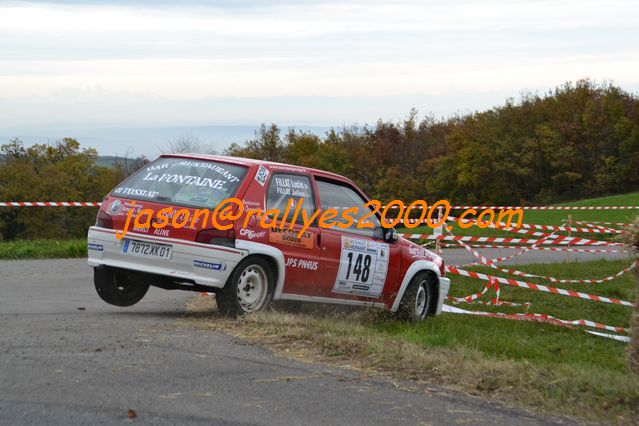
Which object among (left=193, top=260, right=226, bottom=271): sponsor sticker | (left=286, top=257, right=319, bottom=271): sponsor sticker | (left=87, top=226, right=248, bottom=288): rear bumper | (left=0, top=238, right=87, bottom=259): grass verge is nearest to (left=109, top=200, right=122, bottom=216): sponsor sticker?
(left=87, top=226, right=248, bottom=288): rear bumper

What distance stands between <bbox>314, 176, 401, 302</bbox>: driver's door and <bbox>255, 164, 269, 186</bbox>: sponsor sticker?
30.3 inches

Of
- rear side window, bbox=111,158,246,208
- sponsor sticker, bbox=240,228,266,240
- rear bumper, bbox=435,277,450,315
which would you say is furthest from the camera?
rear bumper, bbox=435,277,450,315

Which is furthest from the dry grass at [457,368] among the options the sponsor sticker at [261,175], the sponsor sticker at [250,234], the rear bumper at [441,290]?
the rear bumper at [441,290]

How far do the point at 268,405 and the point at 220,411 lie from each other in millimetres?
296

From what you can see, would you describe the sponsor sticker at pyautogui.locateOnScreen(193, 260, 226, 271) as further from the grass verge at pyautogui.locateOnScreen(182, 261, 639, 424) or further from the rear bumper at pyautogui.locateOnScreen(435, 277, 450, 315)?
the rear bumper at pyautogui.locateOnScreen(435, 277, 450, 315)

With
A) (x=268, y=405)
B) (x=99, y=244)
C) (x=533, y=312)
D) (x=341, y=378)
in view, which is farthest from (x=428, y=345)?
(x=533, y=312)

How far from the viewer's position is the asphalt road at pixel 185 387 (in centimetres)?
496

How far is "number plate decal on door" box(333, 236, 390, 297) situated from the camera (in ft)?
31.8

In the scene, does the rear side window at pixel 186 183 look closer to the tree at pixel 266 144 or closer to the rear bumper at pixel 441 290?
the rear bumper at pixel 441 290

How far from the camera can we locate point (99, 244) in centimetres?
901

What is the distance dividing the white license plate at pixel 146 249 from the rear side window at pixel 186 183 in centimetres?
43

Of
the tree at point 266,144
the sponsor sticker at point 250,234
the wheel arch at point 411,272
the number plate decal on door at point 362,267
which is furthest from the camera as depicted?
the tree at point 266,144

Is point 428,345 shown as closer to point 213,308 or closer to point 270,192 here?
point 270,192

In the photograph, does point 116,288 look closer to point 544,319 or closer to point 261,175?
point 261,175
